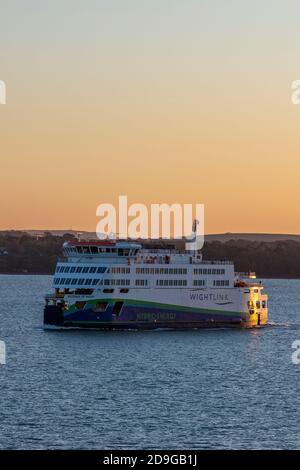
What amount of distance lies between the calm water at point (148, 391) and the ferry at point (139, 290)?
168 cm

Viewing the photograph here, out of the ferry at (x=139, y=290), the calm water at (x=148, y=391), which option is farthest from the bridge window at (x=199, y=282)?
the calm water at (x=148, y=391)

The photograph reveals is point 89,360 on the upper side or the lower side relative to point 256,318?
lower

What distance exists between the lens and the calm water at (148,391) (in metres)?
54.8

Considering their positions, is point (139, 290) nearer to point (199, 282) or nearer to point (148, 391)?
point (199, 282)

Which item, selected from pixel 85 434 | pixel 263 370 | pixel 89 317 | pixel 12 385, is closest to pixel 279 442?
pixel 85 434

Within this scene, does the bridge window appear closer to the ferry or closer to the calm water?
the ferry

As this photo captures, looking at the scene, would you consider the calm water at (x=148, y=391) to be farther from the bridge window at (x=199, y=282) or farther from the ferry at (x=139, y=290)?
the bridge window at (x=199, y=282)

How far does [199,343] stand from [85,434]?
42913 mm

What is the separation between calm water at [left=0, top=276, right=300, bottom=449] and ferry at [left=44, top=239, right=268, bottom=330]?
168cm

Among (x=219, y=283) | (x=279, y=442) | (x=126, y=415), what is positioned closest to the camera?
(x=279, y=442)

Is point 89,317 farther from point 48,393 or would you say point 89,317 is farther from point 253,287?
point 48,393

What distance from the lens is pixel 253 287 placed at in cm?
11381

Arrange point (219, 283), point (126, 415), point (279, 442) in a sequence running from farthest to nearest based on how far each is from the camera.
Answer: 1. point (219, 283)
2. point (126, 415)
3. point (279, 442)

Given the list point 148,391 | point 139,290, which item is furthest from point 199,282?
point 148,391
